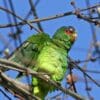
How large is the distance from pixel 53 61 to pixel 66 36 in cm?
57

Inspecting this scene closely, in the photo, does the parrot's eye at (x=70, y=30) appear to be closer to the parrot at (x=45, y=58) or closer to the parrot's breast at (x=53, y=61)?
the parrot at (x=45, y=58)

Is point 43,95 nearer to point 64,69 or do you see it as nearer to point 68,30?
point 64,69

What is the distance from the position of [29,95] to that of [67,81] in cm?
63

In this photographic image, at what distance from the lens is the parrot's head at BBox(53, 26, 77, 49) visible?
11.4ft

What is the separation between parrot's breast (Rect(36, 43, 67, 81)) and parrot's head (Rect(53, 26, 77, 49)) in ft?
0.76

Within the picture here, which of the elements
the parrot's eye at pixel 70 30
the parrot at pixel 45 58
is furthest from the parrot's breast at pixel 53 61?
the parrot's eye at pixel 70 30

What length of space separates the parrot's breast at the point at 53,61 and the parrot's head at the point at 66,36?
231mm

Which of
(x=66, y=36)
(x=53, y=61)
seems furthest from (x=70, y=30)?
(x=53, y=61)

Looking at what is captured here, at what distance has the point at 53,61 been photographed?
3.05 metres

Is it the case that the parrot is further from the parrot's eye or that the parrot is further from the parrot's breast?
the parrot's eye

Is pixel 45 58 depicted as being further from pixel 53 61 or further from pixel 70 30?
pixel 70 30

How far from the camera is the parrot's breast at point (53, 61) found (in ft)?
9.59

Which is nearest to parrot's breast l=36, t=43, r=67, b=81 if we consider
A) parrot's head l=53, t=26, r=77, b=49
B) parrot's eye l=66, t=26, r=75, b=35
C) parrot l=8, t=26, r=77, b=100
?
parrot l=8, t=26, r=77, b=100

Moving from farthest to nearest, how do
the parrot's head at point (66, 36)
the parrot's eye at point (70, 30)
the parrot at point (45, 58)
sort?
the parrot's eye at point (70, 30), the parrot's head at point (66, 36), the parrot at point (45, 58)
